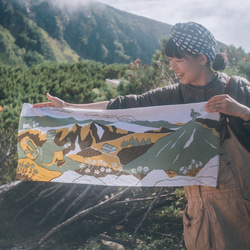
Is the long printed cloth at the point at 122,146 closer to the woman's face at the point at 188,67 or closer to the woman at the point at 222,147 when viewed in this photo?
the woman at the point at 222,147

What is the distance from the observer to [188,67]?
8.11 ft

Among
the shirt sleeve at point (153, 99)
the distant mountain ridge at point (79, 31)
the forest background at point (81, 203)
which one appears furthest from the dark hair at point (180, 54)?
the distant mountain ridge at point (79, 31)

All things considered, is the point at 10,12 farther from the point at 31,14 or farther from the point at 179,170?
the point at 179,170

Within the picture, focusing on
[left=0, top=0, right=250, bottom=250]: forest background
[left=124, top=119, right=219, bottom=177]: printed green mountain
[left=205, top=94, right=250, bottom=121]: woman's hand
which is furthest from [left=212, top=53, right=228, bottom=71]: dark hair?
[left=0, top=0, right=250, bottom=250]: forest background

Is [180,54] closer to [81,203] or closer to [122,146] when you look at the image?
[122,146]

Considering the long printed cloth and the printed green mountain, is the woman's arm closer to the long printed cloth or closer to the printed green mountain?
the long printed cloth

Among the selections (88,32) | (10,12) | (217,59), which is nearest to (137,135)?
(217,59)

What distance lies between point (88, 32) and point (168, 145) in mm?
75677

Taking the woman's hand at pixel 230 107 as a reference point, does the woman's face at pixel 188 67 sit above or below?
above

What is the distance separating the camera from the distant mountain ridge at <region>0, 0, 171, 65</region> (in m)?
52.1

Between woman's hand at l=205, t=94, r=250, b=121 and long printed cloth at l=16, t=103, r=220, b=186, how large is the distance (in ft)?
0.64

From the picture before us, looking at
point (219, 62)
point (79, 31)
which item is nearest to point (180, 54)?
point (219, 62)

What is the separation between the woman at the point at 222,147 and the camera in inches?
94.9

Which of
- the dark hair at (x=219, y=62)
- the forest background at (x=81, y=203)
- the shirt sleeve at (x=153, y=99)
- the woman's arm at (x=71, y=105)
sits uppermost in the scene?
the dark hair at (x=219, y=62)
